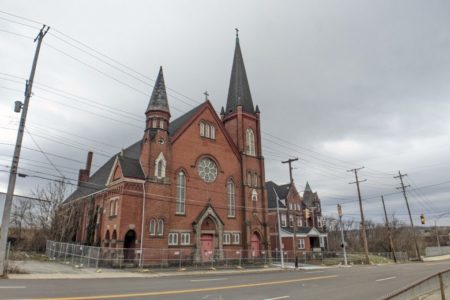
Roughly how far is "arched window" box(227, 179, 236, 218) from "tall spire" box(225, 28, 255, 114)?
35.4 ft

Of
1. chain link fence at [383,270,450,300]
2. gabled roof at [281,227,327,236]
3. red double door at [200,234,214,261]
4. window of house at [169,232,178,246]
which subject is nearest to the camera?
chain link fence at [383,270,450,300]

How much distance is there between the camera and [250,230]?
120 feet

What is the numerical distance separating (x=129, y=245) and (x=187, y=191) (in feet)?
25.8

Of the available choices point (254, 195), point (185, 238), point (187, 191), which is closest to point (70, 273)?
point (185, 238)

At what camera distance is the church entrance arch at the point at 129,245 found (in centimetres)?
2722

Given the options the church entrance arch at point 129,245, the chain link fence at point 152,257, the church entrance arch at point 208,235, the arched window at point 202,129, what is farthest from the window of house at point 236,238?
the arched window at point 202,129

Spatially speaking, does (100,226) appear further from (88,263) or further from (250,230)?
(250,230)

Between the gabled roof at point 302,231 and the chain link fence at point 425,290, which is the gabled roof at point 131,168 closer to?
the chain link fence at point 425,290

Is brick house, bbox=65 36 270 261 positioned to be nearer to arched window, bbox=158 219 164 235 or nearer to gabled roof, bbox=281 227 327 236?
arched window, bbox=158 219 164 235

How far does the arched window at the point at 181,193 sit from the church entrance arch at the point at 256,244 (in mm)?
10361

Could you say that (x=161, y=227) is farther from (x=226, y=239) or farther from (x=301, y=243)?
(x=301, y=243)

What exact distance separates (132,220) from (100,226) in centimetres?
665

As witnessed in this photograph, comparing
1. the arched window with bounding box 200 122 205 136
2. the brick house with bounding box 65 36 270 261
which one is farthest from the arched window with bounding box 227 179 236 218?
the arched window with bounding box 200 122 205 136

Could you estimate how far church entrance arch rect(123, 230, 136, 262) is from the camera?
89.3 feet
